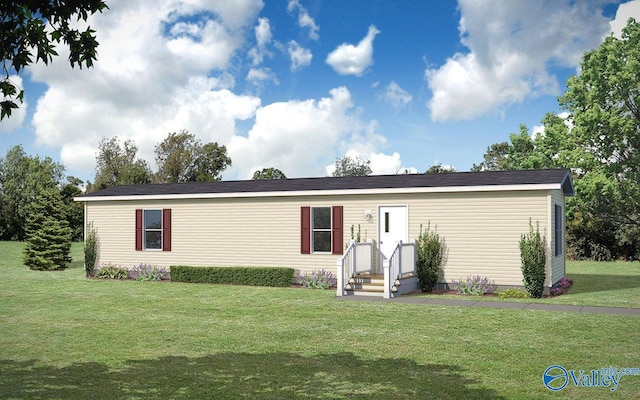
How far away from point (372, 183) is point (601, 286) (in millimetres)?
7844

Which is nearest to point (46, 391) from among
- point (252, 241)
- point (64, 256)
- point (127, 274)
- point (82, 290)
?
point (82, 290)

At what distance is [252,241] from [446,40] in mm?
16917

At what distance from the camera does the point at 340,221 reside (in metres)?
19.2

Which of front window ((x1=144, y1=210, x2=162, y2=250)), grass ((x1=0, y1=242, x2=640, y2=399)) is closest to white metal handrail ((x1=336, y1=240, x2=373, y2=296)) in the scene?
grass ((x1=0, y1=242, x2=640, y2=399))

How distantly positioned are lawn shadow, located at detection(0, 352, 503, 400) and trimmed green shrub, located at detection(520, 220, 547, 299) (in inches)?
333

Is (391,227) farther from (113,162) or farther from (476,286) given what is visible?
(113,162)

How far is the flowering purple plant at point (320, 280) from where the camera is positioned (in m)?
18.9

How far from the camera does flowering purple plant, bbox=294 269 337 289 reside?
1894 centimetres

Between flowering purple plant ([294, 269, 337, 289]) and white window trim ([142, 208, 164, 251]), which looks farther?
white window trim ([142, 208, 164, 251])

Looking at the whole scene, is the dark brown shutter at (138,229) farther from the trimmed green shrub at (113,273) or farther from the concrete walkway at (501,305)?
the concrete walkway at (501,305)

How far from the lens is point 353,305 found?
48.3 ft

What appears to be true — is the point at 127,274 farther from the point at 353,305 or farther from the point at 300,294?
the point at 353,305

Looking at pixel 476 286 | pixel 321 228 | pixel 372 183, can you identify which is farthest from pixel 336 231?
pixel 476 286

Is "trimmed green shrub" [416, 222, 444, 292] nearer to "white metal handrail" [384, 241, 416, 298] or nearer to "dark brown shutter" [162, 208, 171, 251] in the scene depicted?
"white metal handrail" [384, 241, 416, 298]
